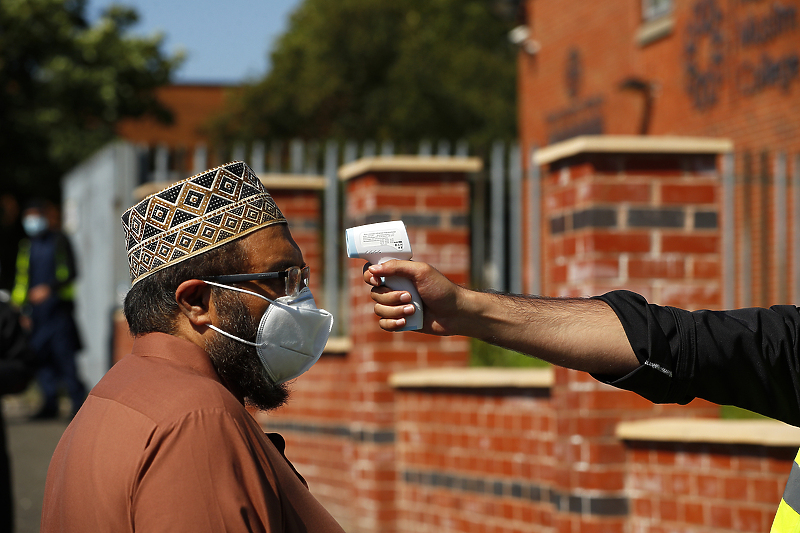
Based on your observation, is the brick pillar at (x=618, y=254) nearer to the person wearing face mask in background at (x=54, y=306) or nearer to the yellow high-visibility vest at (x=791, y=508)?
the yellow high-visibility vest at (x=791, y=508)

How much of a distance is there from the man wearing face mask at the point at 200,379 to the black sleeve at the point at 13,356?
2834mm

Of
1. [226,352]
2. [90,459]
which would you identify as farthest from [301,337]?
[90,459]

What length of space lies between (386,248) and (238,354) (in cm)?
43

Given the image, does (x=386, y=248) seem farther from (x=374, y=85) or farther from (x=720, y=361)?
(x=374, y=85)

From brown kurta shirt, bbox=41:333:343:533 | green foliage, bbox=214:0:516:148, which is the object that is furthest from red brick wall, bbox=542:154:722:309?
green foliage, bbox=214:0:516:148

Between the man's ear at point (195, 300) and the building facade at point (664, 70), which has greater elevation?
the building facade at point (664, 70)

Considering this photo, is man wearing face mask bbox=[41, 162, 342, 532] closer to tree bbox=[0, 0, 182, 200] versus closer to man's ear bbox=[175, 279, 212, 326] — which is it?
man's ear bbox=[175, 279, 212, 326]

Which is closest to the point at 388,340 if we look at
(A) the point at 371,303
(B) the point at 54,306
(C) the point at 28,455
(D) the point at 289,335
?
(A) the point at 371,303

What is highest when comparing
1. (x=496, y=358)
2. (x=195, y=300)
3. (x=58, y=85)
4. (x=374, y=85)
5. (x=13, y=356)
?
(x=374, y=85)

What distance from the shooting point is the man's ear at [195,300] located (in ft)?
7.75

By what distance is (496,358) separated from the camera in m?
6.52

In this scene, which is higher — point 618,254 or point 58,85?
point 58,85

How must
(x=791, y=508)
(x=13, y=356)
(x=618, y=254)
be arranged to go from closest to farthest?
(x=791, y=508)
(x=618, y=254)
(x=13, y=356)

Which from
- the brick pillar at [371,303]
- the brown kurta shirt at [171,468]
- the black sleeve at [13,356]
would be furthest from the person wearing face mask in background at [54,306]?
the brown kurta shirt at [171,468]
